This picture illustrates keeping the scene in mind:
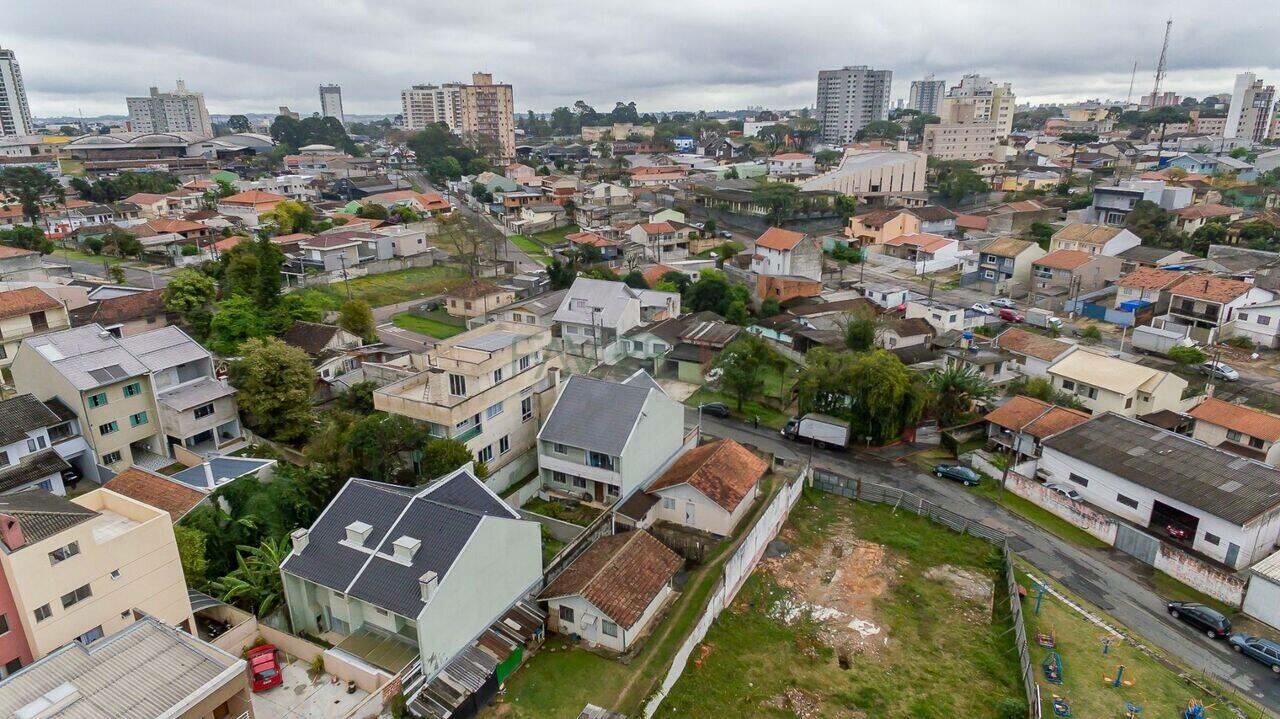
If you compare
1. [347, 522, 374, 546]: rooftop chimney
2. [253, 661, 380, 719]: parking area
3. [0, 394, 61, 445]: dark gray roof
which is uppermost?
[0, 394, 61, 445]: dark gray roof

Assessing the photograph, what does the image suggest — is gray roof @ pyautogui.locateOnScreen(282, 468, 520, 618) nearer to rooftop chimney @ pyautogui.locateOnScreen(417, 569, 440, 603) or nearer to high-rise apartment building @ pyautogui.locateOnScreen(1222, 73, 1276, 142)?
rooftop chimney @ pyautogui.locateOnScreen(417, 569, 440, 603)

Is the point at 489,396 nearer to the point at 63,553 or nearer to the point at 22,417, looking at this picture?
the point at 63,553

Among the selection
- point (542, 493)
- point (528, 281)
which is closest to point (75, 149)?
point (528, 281)

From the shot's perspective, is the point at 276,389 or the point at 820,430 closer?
the point at 276,389

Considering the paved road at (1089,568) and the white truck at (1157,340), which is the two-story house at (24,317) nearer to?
the paved road at (1089,568)

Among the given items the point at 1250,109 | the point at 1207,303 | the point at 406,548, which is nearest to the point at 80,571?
the point at 406,548

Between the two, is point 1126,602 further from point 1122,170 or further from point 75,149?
point 75,149

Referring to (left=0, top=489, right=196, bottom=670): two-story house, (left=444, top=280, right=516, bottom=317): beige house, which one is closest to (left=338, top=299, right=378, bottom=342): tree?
(left=444, top=280, right=516, bottom=317): beige house

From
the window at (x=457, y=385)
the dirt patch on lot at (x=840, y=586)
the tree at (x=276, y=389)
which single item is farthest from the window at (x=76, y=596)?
the dirt patch on lot at (x=840, y=586)
